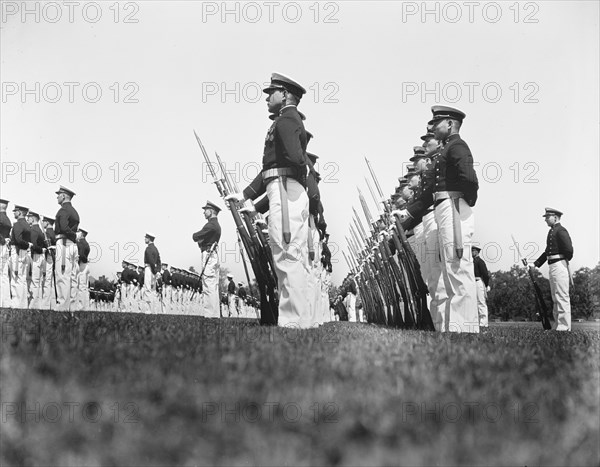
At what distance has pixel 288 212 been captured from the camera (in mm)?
8148

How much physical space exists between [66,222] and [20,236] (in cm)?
395

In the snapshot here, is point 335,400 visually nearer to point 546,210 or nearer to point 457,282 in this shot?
point 457,282

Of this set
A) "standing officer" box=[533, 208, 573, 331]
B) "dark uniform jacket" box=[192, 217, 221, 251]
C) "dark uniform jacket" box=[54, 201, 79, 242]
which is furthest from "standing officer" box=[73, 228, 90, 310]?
"standing officer" box=[533, 208, 573, 331]

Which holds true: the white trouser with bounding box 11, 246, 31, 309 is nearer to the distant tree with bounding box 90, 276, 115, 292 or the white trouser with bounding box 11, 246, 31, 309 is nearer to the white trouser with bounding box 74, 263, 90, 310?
the white trouser with bounding box 74, 263, 90, 310

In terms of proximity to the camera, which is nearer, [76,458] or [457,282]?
[76,458]

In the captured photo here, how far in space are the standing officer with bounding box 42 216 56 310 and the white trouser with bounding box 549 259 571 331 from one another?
1260 centimetres

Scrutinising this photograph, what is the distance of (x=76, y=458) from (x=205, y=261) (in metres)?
16.8

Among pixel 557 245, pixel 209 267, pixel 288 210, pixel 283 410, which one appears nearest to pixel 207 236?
pixel 209 267

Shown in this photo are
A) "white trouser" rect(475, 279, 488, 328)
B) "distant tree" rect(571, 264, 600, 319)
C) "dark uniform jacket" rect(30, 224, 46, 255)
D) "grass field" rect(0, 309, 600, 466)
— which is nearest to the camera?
"grass field" rect(0, 309, 600, 466)

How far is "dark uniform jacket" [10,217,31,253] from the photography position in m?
20.3

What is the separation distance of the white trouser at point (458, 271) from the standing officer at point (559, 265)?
690 cm

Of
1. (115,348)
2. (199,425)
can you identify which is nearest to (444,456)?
(199,425)

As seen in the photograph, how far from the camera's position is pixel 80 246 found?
23.2 meters

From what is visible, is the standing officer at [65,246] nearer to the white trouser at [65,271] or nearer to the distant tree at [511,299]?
the white trouser at [65,271]
